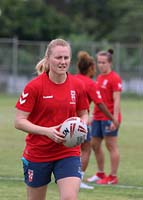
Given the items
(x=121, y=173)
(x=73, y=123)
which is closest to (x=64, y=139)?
Answer: (x=73, y=123)

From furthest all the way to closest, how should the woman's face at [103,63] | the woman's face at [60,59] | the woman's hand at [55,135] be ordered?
the woman's face at [103,63] → the woman's face at [60,59] → the woman's hand at [55,135]

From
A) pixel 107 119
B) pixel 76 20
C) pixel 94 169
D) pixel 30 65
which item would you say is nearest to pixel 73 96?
pixel 107 119

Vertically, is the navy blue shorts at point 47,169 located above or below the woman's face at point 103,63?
below

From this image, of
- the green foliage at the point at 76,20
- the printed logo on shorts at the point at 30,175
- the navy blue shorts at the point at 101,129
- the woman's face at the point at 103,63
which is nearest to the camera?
the printed logo on shorts at the point at 30,175

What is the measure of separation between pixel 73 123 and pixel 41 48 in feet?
106

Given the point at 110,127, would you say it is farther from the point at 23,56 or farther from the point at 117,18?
the point at 117,18

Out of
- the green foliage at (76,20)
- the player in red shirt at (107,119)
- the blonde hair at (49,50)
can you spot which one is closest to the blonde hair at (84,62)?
the player in red shirt at (107,119)

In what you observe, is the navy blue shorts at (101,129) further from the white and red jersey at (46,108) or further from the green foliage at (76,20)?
the green foliage at (76,20)

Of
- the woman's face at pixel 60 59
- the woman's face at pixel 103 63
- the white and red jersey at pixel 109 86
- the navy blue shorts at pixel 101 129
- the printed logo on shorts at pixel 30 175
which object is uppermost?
the woman's face at pixel 60 59

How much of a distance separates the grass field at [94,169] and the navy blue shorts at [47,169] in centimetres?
265

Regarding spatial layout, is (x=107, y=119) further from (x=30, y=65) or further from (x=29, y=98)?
(x=30, y=65)

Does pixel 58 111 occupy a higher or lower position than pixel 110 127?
higher

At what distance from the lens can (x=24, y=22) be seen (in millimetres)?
49094

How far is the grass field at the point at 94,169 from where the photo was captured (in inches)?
392
